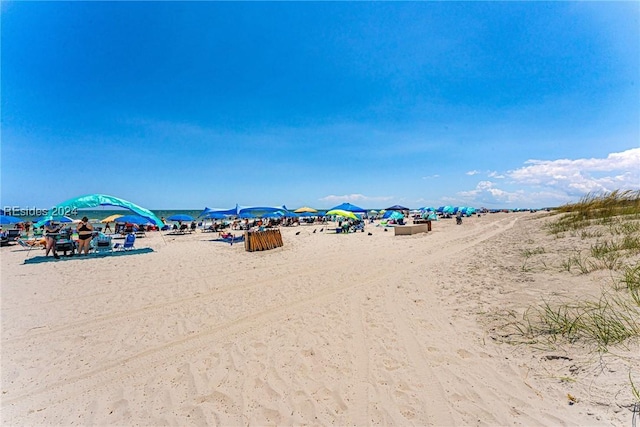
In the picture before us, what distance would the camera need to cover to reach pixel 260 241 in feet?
44.5

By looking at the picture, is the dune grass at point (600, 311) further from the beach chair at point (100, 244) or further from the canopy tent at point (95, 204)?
the canopy tent at point (95, 204)

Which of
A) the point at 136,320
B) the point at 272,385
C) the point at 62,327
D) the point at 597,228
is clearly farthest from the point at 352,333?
the point at 597,228

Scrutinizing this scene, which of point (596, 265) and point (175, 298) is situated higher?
point (596, 265)

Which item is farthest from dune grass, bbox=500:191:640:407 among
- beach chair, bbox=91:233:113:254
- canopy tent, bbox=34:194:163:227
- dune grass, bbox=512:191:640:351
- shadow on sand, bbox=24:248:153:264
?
canopy tent, bbox=34:194:163:227

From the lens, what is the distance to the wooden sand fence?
1331 cm

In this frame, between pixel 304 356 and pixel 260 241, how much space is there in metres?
10.3

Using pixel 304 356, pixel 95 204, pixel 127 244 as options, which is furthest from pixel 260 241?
pixel 304 356

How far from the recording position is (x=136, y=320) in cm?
516

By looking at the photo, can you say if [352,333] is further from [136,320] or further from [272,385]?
[136,320]

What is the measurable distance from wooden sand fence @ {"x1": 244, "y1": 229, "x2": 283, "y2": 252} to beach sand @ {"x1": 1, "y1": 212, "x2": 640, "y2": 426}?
571 cm

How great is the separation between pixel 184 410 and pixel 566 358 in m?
4.14

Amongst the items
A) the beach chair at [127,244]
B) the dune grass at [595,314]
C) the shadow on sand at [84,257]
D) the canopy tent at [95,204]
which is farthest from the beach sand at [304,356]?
the canopy tent at [95,204]

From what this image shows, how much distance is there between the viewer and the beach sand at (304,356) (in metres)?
2.64

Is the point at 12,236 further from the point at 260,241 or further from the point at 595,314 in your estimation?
the point at 595,314
